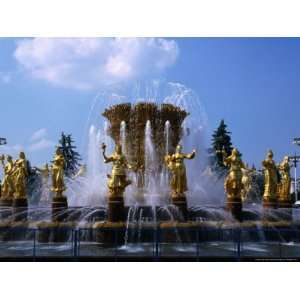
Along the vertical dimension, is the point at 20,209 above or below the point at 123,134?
below

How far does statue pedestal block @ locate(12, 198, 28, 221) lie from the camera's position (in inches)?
648

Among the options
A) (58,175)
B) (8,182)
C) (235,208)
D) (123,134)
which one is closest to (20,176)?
(8,182)

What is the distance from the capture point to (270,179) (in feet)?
58.0

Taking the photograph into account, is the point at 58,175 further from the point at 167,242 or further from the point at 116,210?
the point at 167,242

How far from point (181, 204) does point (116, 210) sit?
2.29 m

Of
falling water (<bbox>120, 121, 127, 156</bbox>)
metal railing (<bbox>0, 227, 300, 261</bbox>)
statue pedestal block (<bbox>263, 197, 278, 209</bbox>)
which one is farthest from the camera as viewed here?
falling water (<bbox>120, 121, 127, 156</bbox>)

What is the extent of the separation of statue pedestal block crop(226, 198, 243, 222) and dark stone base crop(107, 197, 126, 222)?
3629 mm

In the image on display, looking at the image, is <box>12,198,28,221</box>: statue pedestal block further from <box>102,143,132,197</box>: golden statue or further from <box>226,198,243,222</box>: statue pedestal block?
<box>226,198,243,222</box>: statue pedestal block

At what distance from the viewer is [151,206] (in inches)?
614

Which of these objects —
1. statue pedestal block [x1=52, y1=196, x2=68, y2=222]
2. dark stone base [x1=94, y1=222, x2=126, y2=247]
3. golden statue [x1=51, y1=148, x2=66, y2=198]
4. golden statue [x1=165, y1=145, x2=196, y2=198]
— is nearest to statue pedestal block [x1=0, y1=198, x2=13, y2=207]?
golden statue [x1=51, y1=148, x2=66, y2=198]

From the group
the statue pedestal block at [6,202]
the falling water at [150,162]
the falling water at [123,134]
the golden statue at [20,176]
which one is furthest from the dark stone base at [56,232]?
the falling water at [123,134]

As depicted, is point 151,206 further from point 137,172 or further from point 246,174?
point 246,174
